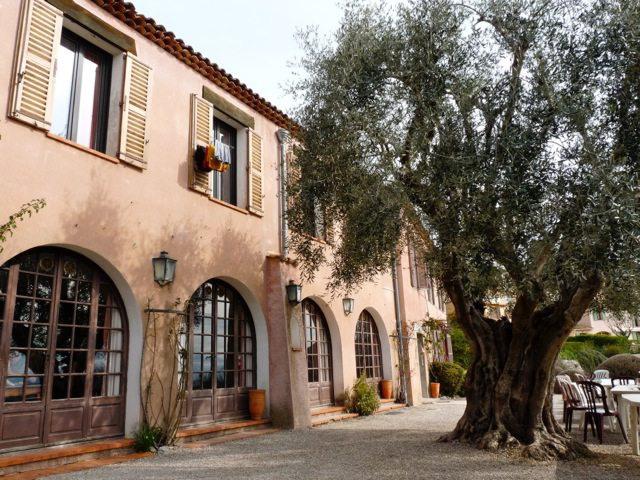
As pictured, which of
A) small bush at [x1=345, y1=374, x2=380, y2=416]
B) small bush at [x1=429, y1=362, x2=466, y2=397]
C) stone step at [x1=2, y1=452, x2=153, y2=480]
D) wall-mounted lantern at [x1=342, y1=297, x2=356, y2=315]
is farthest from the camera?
small bush at [x1=429, y1=362, x2=466, y2=397]

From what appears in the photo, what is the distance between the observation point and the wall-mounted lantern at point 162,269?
7590mm

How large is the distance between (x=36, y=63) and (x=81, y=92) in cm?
88

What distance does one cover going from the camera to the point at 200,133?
8.95 metres

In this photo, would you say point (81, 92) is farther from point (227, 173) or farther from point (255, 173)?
point (255, 173)

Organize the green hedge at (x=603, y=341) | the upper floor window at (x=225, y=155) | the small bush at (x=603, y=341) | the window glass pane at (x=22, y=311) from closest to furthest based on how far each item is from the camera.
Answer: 1. the window glass pane at (x=22, y=311)
2. the upper floor window at (x=225, y=155)
3. the small bush at (x=603, y=341)
4. the green hedge at (x=603, y=341)

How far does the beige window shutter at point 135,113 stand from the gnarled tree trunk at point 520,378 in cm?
506

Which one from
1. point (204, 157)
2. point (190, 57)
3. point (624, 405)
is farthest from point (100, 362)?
point (624, 405)

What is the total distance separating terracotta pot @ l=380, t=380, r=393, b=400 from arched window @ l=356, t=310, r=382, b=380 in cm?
22

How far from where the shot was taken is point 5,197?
5.95 meters

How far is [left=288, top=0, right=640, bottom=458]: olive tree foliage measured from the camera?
5.79 metres

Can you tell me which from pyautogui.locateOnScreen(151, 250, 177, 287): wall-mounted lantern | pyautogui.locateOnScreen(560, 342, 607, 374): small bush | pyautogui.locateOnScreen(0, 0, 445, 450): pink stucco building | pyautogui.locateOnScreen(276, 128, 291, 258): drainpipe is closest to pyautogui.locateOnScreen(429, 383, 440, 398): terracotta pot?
pyautogui.locateOnScreen(0, 0, 445, 450): pink stucco building

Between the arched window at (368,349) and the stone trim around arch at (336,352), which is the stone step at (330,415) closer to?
the stone trim around arch at (336,352)

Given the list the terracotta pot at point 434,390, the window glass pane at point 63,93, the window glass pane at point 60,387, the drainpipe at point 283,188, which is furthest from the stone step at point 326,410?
the window glass pane at point 63,93

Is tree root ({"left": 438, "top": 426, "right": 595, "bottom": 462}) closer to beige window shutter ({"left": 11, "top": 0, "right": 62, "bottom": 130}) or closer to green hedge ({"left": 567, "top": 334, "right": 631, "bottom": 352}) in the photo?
beige window shutter ({"left": 11, "top": 0, "right": 62, "bottom": 130})
